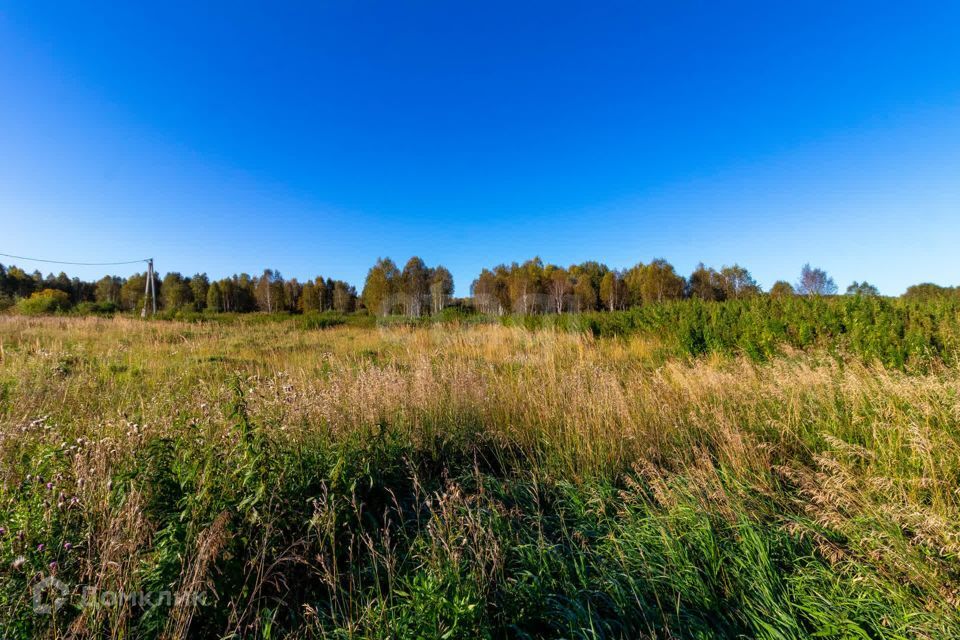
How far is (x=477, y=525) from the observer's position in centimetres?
179

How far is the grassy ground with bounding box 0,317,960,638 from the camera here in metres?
1.43

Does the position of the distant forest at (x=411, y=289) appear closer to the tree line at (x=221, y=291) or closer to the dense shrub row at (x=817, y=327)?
Result: the tree line at (x=221, y=291)

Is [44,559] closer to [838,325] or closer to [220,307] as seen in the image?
[838,325]

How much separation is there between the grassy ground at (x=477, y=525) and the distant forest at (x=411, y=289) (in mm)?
23157

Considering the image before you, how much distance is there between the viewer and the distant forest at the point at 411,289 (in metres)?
30.7

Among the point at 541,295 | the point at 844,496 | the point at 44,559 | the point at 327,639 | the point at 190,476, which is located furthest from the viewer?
the point at 541,295

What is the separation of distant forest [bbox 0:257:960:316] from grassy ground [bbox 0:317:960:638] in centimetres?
2316

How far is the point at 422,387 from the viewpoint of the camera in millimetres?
3949

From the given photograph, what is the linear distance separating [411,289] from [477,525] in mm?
32342

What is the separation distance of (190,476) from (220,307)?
64736mm

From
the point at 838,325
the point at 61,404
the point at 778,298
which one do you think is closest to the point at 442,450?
the point at 61,404
